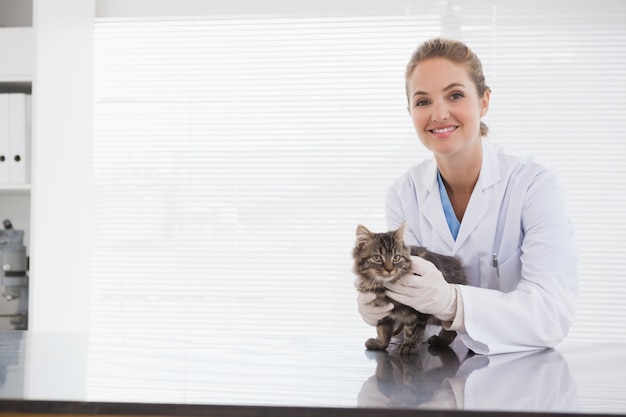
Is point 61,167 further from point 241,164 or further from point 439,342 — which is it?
point 439,342

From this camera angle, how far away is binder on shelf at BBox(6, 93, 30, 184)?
3.18 metres

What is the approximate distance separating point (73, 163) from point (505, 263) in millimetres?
2372

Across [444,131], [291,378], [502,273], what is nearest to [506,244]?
[502,273]

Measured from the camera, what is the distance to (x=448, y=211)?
2.02m

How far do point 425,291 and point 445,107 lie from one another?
2.08 feet

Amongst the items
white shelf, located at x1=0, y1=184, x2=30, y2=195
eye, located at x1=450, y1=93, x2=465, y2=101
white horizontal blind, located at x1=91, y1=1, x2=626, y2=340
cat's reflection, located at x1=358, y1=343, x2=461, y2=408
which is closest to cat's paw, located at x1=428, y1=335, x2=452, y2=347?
cat's reflection, located at x1=358, y1=343, x2=461, y2=408

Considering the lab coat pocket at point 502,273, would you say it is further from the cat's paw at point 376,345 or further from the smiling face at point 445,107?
the cat's paw at point 376,345

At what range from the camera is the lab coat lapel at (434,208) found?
1.96 metres

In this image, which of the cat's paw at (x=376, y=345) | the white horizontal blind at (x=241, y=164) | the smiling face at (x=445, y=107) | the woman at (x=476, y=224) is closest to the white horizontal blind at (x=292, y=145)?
the white horizontal blind at (x=241, y=164)

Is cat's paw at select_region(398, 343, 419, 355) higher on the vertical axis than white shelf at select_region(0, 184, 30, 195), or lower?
lower

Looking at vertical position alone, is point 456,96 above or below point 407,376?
above

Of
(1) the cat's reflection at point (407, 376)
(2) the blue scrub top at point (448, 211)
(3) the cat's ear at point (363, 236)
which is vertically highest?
(2) the blue scrub top at point (448, 211)

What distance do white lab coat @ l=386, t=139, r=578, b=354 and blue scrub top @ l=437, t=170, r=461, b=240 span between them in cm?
2

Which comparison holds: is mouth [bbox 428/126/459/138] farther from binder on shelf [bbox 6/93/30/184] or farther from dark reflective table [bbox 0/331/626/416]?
binder on shelf [bbox 6/93/30/184]
